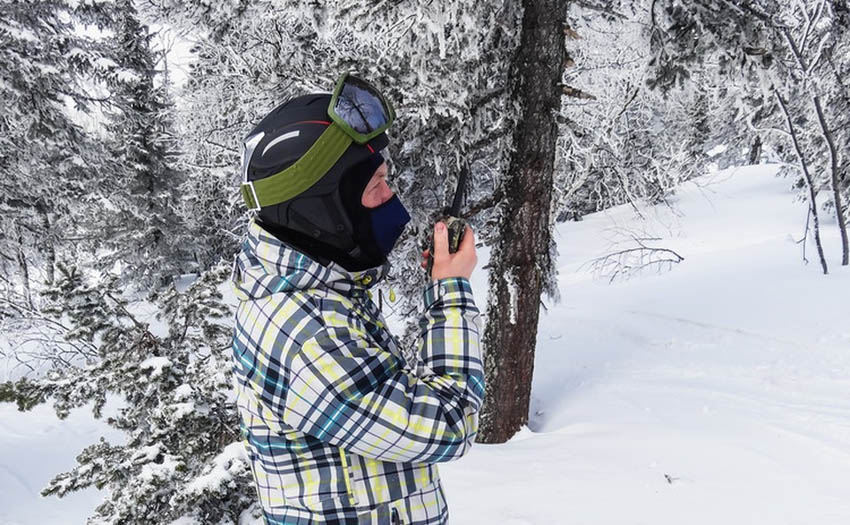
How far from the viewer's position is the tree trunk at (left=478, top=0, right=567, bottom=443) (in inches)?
180

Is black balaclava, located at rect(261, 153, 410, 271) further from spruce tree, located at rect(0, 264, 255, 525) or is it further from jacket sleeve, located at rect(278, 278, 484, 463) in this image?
spruce tree, located at rect(0, 264, 255, 525)

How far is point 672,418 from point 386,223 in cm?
436

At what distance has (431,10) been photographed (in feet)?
14.1

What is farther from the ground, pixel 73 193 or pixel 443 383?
pixel 73 193

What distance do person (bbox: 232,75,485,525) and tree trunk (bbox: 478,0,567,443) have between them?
3411mm

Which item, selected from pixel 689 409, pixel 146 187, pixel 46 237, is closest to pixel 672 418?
pixel 689 409

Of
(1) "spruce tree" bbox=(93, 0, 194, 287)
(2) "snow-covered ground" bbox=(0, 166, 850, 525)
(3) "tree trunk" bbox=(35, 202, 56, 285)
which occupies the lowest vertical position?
(2) "snow-covered ground" bbox=(0, 166, 850, 525)

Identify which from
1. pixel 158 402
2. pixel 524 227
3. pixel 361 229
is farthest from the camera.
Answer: pixel 524 227

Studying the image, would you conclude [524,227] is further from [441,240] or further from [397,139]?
[441,240]

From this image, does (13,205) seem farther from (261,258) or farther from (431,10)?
(261,258)

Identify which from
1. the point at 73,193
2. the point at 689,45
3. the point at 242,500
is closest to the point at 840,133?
the point at 689,45

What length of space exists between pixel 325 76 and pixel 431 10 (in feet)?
5.81

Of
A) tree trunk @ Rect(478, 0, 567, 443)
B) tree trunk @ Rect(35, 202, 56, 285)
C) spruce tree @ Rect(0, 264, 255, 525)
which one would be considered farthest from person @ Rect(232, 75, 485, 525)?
tree trunk @ Rect(35, 202, 56, 285)

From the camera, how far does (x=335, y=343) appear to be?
4.12 ft
